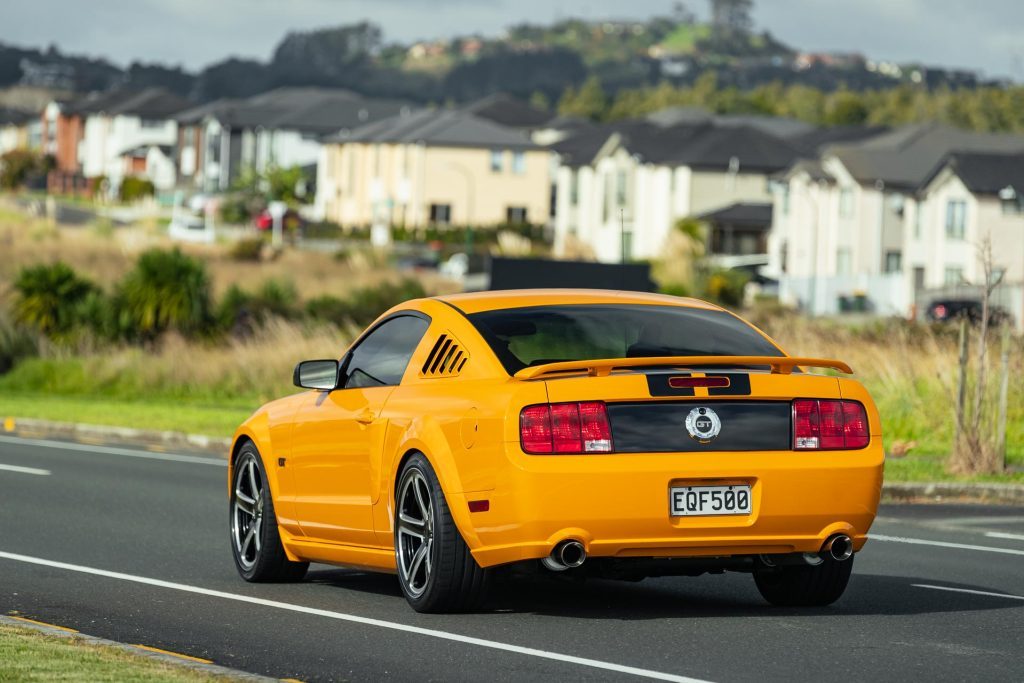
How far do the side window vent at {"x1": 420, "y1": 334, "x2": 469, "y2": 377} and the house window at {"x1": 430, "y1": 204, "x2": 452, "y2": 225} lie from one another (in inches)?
4106

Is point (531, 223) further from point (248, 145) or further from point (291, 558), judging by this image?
point (291, 558)

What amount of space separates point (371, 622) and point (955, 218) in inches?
2776

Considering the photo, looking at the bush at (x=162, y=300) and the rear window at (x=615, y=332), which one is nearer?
the rear window at (x=615, y=332)

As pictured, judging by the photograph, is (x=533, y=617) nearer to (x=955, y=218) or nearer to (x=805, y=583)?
(x=805, y=583)

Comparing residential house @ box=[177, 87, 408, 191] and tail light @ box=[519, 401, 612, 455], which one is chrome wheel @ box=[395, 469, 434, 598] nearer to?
tail light @ box=[519, 401, 612, 455]

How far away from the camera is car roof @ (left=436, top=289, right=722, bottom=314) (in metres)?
9.41

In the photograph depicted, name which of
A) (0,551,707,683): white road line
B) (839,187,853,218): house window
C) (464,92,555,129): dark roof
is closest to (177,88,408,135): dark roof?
(464,92,555,129): dark roof

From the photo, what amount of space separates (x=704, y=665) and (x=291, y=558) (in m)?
3.49

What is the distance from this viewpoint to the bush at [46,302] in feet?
118

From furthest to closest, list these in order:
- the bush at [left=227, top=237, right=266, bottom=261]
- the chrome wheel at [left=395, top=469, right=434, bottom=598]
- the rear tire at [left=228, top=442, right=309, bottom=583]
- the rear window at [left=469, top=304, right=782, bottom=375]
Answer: the bush at [left=227, top=237, right=266, bottom=261]
the rear tire at [left=228, top=442, right=309, bottom=583]
the rear window at [left=469, top=304, right=782, bottom=375]
the chrome wheel at [left=395, top=469, right=434, bottom=598]

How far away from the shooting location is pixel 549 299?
9.54 metres

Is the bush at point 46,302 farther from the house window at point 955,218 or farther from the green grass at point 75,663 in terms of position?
the house window at point 955,218

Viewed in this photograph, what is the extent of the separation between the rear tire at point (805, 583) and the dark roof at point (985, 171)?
67.5 metres

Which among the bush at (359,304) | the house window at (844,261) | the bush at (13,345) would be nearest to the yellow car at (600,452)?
the bush at (359,304)
